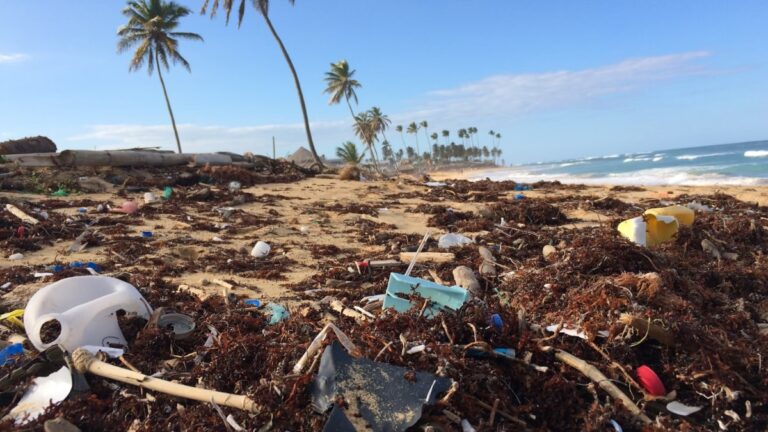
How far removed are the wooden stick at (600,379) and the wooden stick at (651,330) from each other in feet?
1.25

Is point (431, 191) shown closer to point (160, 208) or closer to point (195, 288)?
point (160, 208)

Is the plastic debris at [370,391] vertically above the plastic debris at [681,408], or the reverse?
the plastic debris at [370,391]

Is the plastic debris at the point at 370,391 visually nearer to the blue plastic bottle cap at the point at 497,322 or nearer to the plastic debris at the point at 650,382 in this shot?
the blue plastic bottle cap at the point at 497,322

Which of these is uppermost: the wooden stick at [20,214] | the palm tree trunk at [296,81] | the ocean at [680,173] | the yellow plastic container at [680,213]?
the palm tree trunk at [296,81]

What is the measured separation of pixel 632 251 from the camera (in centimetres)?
365

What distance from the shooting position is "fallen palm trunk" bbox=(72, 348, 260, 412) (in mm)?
2090

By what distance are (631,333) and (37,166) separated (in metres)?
14.4

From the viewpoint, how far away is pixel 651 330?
2447mm

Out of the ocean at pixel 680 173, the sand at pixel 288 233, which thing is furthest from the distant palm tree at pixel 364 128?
the sand at pixel 288 233

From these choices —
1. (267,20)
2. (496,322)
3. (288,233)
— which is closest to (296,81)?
(267,20)

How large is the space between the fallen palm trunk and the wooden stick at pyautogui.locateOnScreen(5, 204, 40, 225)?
5423mm

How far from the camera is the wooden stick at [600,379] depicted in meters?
2.10

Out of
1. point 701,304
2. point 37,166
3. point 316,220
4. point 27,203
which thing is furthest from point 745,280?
point 37,166

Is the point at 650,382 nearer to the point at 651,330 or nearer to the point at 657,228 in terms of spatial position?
the point at 651,330
